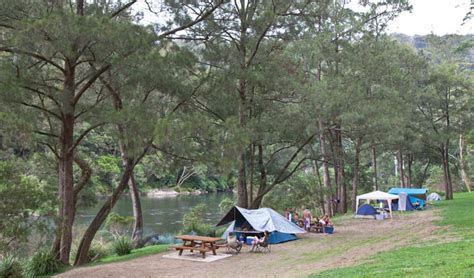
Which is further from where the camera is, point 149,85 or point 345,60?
point 345,60

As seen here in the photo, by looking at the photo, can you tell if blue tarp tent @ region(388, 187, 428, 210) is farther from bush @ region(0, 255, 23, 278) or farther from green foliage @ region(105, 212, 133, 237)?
bush @ region(0, 255, 23, 278)

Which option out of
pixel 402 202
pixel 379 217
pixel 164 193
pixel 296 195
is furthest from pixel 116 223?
pixel 164 193

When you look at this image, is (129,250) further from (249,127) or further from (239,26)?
(239,26)

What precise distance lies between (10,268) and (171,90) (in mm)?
5836

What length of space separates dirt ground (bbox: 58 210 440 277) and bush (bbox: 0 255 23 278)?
3.58 ft

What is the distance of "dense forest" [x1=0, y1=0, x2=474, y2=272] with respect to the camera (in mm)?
9680

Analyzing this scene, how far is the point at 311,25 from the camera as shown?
17.2m

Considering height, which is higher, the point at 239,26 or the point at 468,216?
the point at 239,26

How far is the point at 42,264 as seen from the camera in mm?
11820

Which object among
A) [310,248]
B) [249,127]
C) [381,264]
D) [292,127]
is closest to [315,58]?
[292,127]

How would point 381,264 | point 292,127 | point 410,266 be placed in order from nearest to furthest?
point 410,266 → point 381,264 → point 292,127

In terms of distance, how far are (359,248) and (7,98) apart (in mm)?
9461

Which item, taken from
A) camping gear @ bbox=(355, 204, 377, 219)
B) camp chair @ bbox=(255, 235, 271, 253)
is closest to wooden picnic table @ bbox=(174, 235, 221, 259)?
camp chair @ bbox=(255, 235, 271, 253)

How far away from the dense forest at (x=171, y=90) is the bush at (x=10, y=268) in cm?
54
